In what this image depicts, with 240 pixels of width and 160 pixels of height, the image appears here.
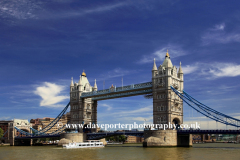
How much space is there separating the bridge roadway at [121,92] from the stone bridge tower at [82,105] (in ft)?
7.56

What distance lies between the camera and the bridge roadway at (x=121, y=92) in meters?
87.9

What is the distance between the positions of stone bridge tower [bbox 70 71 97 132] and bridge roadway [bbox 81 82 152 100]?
2.30 meters

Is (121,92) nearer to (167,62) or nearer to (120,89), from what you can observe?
(120,89)

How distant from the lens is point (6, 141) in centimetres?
13812

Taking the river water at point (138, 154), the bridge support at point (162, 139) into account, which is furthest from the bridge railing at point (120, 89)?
the river water at point (138, 154)

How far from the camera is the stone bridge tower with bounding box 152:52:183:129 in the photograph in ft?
267

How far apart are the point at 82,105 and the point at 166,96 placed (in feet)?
116

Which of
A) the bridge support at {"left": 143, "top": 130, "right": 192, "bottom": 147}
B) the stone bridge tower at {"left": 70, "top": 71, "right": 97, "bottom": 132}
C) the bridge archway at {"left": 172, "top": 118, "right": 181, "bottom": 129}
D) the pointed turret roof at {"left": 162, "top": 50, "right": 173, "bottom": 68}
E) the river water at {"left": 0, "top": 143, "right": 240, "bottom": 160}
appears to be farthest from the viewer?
the stone bridge tower at {"left": 70, "top": 71, "right": 97, "bottom": 132}

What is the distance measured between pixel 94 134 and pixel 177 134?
31002 mm

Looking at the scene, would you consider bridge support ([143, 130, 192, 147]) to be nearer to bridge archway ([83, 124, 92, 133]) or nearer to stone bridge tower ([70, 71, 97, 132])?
stone bridge tower ([70, 71, 97, 132])

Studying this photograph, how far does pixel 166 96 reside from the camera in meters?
81.4

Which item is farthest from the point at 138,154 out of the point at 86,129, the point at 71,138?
the point at 86,129

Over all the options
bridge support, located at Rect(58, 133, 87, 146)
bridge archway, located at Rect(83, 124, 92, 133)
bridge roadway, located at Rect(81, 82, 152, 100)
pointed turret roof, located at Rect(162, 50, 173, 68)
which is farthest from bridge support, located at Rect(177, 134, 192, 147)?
bridge archway, located at Rect(83, 124, 92, 133)

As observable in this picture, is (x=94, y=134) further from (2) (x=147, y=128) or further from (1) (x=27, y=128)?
(1) (x=27, y=128)
